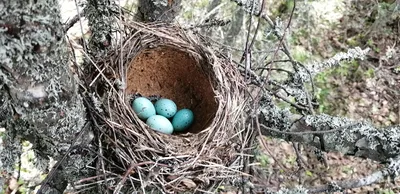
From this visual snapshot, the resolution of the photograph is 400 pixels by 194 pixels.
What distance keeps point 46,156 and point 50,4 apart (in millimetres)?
523

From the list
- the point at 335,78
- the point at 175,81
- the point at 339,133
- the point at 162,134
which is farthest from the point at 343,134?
the point at 335,78

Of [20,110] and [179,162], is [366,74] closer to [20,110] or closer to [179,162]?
[179,162]

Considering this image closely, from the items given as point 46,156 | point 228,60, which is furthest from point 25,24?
point 228,60

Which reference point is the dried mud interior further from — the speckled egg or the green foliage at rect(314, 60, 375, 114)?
the green foliage at rect(314, 60, 375, 114)

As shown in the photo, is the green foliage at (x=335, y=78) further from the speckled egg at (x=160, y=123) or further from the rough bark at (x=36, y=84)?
the rough bark at (x=36, y=84)

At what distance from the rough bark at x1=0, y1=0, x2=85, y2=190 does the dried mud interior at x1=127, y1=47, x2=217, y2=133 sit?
643 millimetres

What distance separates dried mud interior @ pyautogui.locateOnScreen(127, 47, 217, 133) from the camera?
190 centimetres

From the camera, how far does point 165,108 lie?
1.98 meters

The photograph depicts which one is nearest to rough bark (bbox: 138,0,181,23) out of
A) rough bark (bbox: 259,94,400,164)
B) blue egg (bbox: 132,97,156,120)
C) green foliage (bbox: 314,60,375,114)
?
blue egg (bbox: 132,97,156,120)

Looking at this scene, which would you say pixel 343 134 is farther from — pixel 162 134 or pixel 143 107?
pixel 143 107

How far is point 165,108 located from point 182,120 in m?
0.09

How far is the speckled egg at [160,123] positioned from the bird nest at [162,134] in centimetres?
13

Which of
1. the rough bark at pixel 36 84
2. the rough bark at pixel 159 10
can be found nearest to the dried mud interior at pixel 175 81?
the rough bark at pixel 159 10

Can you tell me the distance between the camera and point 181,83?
6.76 feet
